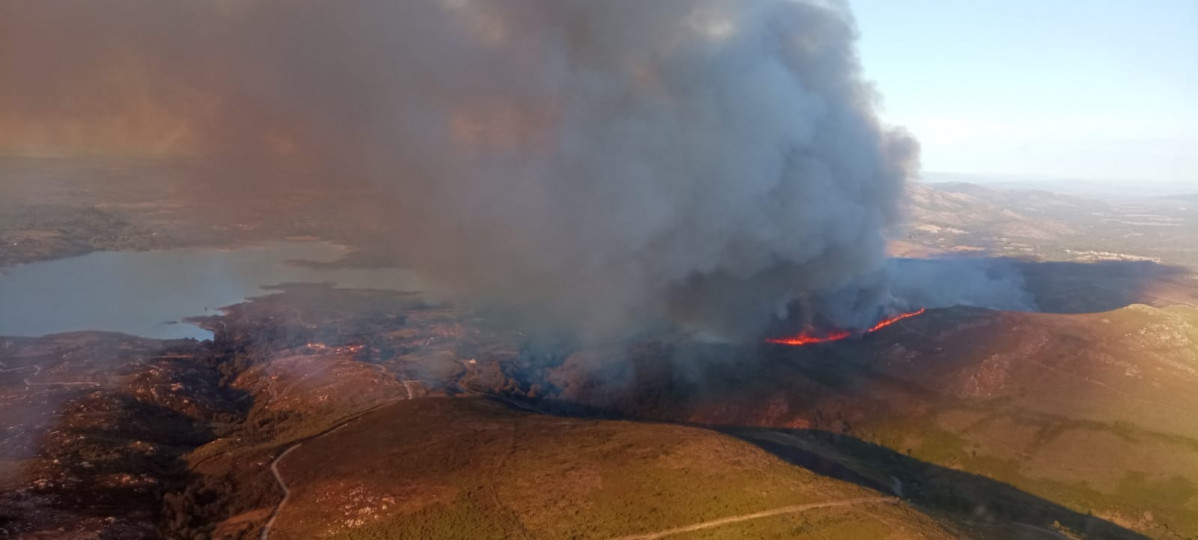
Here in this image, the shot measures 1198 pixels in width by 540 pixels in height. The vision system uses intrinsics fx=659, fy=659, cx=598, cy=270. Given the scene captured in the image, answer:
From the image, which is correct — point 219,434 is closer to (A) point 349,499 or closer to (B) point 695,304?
(A) point 349,499

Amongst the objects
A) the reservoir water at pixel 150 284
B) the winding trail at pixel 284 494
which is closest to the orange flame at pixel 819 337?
the winding trail at pixel 284 494

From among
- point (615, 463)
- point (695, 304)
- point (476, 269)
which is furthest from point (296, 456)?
point (476, 269)

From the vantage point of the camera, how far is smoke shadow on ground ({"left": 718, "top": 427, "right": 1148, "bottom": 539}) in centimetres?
5297

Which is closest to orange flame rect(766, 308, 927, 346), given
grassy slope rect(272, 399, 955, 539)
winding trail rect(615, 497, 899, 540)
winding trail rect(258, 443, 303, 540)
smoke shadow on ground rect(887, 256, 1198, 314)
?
smoke shadow on ground rect(887, 256, 1198, 314)

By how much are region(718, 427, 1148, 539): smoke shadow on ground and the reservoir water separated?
3764 inches

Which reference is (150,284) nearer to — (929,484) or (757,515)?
(757,515)

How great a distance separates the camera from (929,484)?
6081 centimetres

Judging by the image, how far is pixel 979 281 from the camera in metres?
151

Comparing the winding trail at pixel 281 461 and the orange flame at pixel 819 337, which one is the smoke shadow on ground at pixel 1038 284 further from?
the winding trail at pixel 281 461

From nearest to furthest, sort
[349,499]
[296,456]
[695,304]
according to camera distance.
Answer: [349,499]
[296,456]
[695,304]

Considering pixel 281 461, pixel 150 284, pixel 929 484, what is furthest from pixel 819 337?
pixel 150 284

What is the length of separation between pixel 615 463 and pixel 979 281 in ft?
431

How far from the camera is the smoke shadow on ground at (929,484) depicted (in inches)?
2085

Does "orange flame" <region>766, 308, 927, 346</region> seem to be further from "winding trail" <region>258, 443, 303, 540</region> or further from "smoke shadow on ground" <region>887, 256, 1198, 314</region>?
"winding trail" <region>258, 443, 303, 540</region>
